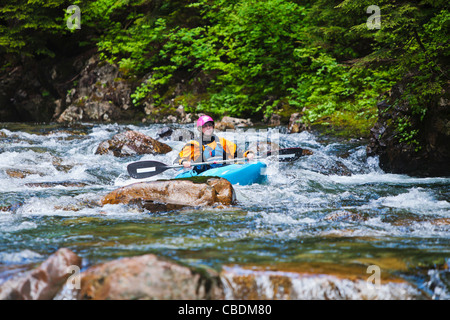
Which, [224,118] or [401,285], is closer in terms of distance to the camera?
[401,285]

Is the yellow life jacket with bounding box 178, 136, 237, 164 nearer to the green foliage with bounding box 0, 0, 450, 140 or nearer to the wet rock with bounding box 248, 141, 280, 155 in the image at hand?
the wet rock with bounding box 248, 141, 280, 155

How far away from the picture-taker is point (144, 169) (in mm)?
6652

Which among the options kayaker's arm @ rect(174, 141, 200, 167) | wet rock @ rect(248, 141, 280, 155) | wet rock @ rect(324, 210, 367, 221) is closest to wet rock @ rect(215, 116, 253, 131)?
wet rock @ rect(248, 141, 280, 155)

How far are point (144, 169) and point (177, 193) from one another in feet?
6.34

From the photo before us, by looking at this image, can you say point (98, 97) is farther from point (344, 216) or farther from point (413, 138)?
point (344, 216)

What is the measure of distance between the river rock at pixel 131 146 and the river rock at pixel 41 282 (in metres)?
6.07

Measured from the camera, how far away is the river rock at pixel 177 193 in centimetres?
477

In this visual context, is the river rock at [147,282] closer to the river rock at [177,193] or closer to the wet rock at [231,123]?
the river rock at [177,193]

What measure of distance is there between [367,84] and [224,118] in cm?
383

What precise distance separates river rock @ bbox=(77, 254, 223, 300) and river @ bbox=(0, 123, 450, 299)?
0.94ft

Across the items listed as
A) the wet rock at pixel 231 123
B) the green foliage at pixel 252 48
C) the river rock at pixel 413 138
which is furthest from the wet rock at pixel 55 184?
the wet rock at pixel 231 123
